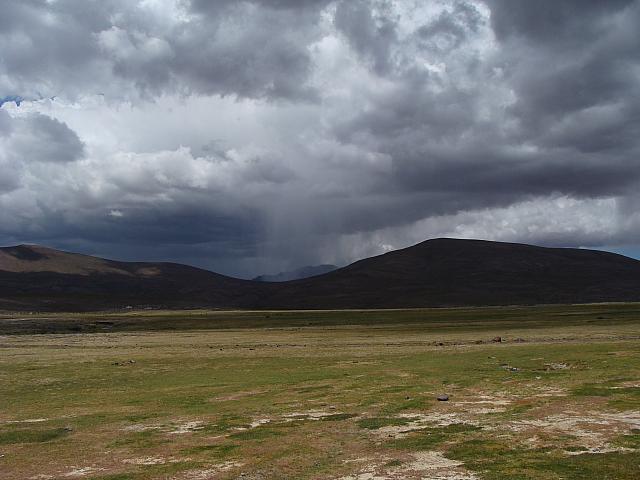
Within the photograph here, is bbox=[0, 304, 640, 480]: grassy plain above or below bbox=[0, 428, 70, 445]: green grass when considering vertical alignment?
above

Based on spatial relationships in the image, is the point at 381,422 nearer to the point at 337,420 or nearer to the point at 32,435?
the point at 337,420

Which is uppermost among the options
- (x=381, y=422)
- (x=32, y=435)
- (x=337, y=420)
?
(x=381, y=422)

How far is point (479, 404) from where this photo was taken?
2562cm

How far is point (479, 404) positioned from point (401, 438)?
7.30 metres

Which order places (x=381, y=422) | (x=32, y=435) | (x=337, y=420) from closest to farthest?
(x=381, y=422) < (x=32, y=435) < (x=337, y=420)

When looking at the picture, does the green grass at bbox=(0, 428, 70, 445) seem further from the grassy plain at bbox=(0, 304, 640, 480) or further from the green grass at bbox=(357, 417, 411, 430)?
A: the green grass at bbox=(357, 417, 411, 430)

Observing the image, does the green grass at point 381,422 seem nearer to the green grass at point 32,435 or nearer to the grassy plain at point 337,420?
the grassy plain at point 337,420

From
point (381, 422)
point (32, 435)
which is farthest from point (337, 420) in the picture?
point (32, 435)

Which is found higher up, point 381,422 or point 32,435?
point 381,422

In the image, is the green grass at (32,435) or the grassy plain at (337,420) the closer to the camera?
the grassy plain at (337,420)

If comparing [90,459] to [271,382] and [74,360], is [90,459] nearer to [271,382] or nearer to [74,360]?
[271,382]

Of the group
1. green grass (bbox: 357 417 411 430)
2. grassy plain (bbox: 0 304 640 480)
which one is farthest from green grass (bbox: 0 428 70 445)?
green grass (bbox: 357 417 411 430)

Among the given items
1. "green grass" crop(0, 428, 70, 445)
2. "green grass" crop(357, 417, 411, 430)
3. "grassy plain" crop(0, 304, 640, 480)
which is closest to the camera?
"grassy plain" crop(0, 304, 640, 480)

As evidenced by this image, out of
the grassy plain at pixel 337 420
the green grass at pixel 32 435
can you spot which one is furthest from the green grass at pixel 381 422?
the green grass at pixel 32 435
